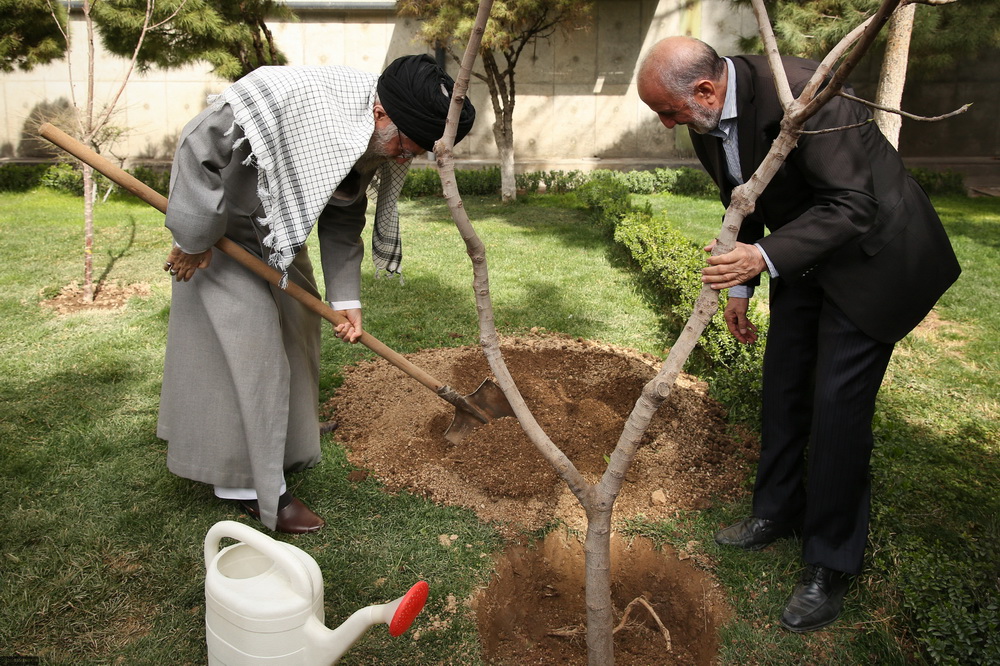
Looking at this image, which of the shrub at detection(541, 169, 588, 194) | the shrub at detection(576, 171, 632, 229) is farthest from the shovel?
the shrub at detection(541, 169, 588, 194)

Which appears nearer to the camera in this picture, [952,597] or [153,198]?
[952,597]

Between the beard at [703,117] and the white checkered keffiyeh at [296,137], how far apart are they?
1.07 metres

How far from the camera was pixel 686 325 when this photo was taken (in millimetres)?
1766

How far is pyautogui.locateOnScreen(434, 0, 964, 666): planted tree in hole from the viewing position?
163 centimetres

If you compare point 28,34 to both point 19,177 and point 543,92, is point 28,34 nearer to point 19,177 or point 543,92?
point 19,177

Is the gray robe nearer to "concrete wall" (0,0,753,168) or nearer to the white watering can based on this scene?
the white watering can

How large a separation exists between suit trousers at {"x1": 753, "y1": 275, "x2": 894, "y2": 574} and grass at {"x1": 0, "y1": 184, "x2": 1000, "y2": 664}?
0.18m

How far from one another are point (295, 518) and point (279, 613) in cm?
116

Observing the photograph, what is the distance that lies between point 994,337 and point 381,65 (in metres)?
12.5

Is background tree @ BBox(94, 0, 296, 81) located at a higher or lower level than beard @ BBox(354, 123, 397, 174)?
higher

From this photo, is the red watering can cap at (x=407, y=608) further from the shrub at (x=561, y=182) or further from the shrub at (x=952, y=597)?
the shrub at (x=561, y=182)

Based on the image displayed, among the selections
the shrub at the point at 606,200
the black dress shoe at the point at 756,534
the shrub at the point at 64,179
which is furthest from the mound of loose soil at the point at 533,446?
the shrub at the point at 64,179

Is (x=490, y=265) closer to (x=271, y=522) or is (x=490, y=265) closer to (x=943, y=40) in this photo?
(x=271, y=522)

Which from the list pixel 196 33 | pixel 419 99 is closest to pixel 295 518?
pixel 419 99
